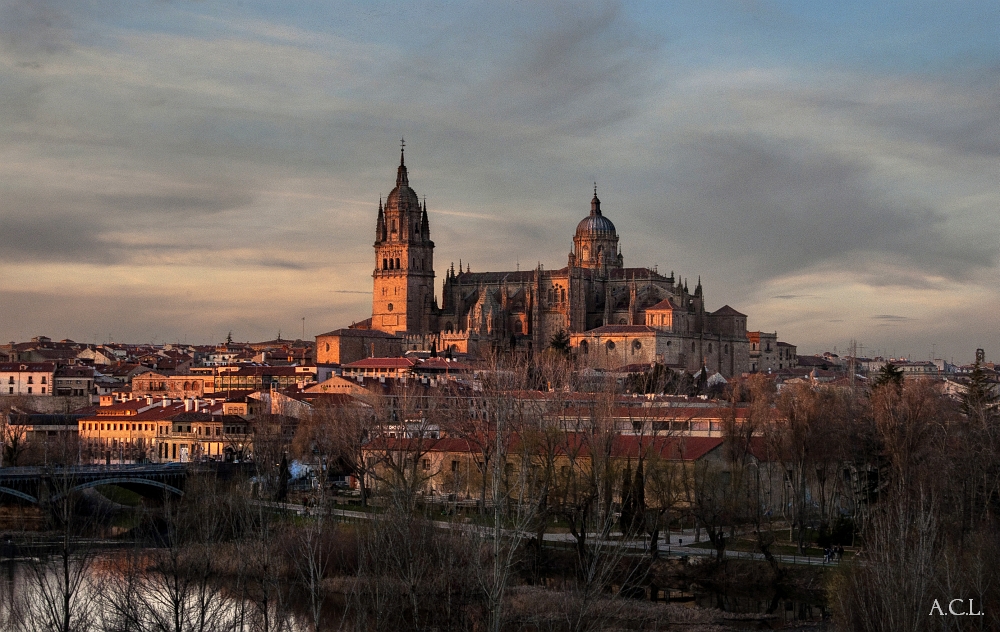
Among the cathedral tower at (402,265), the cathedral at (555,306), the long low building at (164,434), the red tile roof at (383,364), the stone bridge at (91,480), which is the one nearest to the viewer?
the stone bridge at (91,480)

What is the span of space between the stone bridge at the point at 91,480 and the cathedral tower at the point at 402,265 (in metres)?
60.2

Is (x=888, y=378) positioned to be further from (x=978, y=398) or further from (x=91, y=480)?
(x=91, y=480)

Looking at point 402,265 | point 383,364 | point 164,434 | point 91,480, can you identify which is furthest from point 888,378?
point 402,265

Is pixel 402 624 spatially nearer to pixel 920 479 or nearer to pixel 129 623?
pixel 129 623

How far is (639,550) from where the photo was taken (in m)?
37.4

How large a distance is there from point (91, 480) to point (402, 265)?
67.0 metres

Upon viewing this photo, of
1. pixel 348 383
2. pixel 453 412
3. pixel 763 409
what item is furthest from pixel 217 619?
pixel 348 383

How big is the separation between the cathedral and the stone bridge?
5067 centimetres

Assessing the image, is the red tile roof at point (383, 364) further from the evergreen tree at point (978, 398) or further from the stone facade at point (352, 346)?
the evergreen tree at point (978, 398)

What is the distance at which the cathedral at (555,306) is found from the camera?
10331 centimetres

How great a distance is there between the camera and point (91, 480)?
1813 inches

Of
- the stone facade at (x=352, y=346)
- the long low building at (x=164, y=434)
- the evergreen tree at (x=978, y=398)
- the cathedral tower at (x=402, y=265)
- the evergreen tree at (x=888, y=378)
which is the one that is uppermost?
the cathedral tower at (x=402, y=265)

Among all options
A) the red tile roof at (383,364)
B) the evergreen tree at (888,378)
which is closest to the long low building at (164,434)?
the red tile roof at (383,364)

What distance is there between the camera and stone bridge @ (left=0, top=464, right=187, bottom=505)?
4334cm
